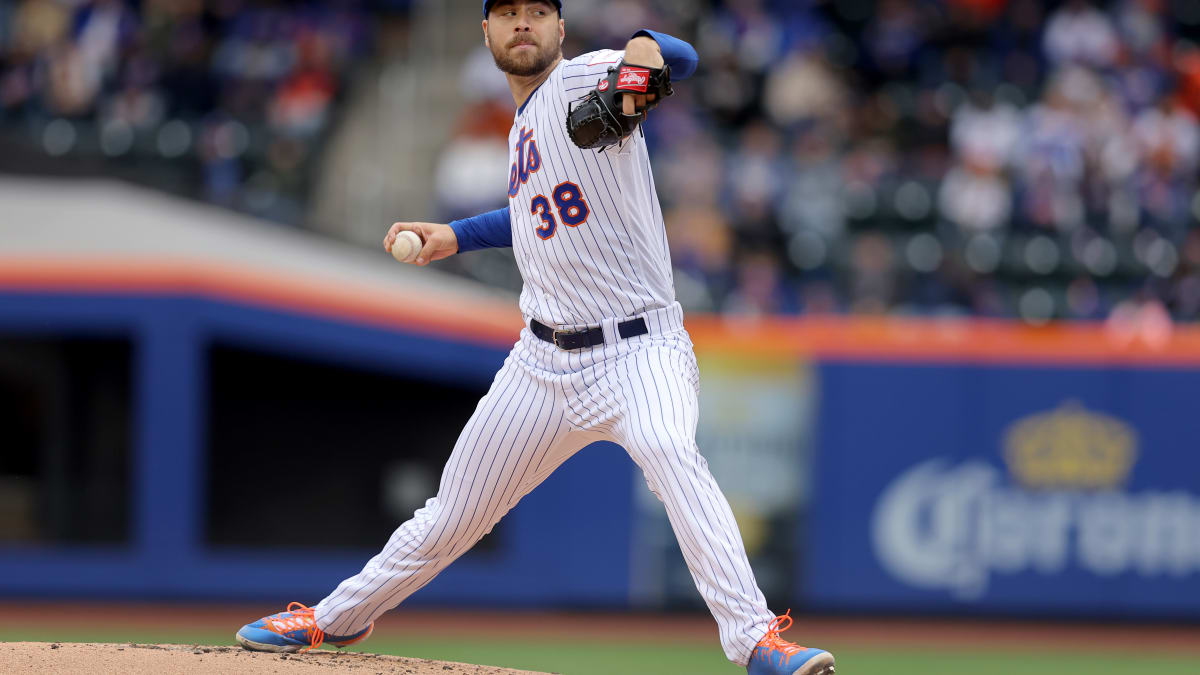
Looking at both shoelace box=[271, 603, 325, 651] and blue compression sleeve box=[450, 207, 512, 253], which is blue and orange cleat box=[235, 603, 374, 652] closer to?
shoelace box=[271, 603, 325, 651]

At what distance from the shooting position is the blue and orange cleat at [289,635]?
384cm

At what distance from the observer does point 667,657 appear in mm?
6770

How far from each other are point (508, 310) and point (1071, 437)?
10.2 feet

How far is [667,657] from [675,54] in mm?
4038

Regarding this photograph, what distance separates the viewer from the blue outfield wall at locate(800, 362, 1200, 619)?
779 centimetres

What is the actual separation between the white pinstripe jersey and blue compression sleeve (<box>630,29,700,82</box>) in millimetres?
150

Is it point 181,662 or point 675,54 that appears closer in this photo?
point 675,54

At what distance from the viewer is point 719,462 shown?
7832mm

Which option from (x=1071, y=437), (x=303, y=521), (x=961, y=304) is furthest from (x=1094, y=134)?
(x=303, y=521)

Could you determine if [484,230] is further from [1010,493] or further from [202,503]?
[1010,493]

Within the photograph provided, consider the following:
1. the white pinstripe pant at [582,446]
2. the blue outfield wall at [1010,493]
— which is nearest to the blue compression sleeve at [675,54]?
the white pinstripe pant at [582,446]

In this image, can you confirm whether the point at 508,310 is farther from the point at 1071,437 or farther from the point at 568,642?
the point at 1071,437

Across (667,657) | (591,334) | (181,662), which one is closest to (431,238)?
(591,334)

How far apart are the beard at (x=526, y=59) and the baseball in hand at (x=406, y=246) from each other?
48 cm
